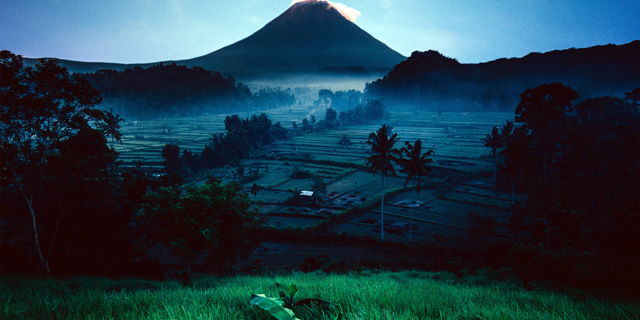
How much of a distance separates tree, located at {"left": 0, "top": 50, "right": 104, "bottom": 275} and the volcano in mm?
125988

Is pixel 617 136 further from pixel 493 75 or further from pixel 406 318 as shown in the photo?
pixel 493 75

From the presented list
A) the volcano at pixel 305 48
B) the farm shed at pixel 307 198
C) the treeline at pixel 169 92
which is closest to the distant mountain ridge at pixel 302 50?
the volcano at pixel 305 48

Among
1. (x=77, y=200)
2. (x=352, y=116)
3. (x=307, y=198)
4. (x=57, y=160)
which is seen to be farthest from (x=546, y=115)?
(x=352, y=116)

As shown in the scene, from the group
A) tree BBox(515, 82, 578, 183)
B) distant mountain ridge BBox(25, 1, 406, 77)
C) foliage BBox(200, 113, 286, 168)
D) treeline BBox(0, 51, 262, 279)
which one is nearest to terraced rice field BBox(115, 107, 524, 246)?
foliage BBox(200, 113, 286, 168)

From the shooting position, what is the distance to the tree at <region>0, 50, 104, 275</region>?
11578mm

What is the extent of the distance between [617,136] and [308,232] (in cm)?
2970

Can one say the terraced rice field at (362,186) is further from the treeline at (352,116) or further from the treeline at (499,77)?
the treeline at (499,77)

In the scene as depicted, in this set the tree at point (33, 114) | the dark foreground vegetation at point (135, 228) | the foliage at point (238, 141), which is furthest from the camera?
the foliage at point (238, 141)

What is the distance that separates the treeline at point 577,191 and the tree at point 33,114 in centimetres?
1883

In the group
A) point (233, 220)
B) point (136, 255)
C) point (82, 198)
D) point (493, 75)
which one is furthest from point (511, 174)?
point (493, 75)

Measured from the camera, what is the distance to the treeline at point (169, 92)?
102 m

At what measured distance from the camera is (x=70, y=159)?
41.7 feet

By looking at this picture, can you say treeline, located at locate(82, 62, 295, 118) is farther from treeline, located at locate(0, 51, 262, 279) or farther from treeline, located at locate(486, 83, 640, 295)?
treeline, located at locate(486, 83, 640, 295)

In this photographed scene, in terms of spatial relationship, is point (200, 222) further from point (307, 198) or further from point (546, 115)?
point (546, 115)
